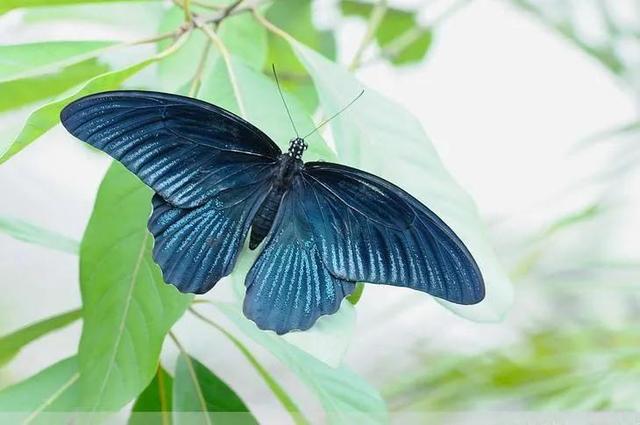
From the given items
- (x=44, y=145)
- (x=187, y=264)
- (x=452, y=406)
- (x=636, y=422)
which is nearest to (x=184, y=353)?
(x=187, y=264)

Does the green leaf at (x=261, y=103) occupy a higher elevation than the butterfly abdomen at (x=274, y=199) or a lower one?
higher

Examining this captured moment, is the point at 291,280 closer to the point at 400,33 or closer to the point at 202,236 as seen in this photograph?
the point at 202,236

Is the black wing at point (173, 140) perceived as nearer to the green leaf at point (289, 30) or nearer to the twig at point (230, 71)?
the twig at point (230, 71)

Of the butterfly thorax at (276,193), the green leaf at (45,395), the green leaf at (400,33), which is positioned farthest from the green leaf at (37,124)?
the green leaf at (400,33)

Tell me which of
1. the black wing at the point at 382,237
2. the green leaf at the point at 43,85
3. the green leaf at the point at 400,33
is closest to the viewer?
the black wing at the point at 382,237

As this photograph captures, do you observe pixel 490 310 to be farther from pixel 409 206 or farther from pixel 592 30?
pixel 592 30

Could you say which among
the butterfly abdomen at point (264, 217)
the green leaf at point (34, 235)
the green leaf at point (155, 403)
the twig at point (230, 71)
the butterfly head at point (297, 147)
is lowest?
the green leaf at point (155, 403)

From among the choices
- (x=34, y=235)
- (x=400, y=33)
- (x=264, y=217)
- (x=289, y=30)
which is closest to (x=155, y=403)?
(x=34, y=235)
